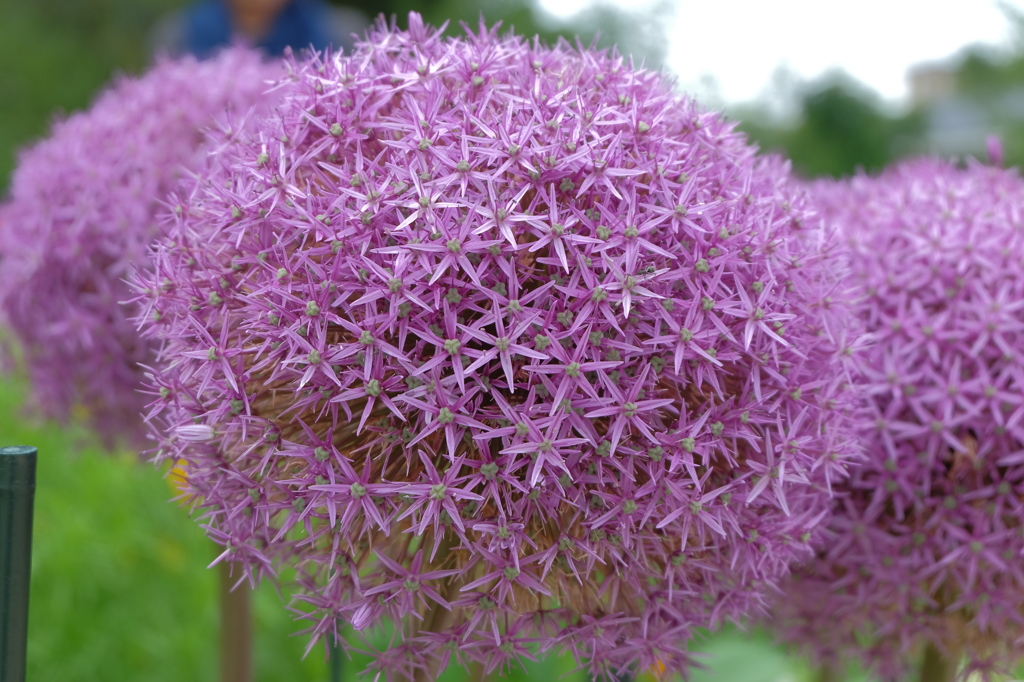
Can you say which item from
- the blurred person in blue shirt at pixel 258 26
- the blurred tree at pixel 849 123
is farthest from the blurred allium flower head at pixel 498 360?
the blurred tree at pixel 849 123

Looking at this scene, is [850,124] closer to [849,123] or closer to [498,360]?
[849,123]

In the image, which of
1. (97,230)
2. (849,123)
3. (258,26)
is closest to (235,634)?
(97,230)

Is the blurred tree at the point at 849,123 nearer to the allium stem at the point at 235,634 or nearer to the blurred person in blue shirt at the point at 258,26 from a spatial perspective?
the blurred person in blue shirt at the point at 258,26

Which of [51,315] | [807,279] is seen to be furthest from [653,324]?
[51,315]

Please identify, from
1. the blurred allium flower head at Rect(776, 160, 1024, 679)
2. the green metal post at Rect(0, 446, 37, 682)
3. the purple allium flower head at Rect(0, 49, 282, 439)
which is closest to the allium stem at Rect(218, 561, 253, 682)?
the purple allium flower head at Rect(0, 49, 282, 439)

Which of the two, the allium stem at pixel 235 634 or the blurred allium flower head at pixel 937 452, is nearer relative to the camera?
the blurred allium flower head at pixel 937 452
